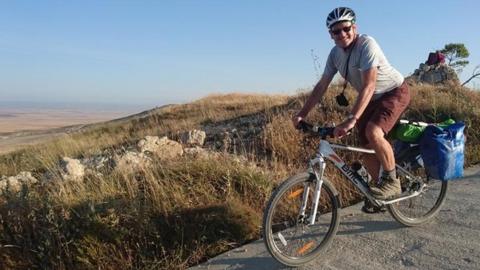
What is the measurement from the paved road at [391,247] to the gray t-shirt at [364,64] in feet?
4.64

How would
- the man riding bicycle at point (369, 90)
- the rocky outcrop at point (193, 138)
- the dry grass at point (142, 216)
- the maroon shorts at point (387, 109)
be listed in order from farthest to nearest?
1. the rocky outcrop at point (193, 138)
2. the maroon shorts at point (387, 109)
3. the dry grass at point (142, 216)
4. the man riding bicycle at point (369, 90)

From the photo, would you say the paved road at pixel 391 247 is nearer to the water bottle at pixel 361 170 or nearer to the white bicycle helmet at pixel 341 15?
the water bottle at pixel 361 170

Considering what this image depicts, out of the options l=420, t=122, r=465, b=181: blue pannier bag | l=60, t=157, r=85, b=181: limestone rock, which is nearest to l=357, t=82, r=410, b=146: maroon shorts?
l=420, t=122, r=465, b=181: blue pannier bag

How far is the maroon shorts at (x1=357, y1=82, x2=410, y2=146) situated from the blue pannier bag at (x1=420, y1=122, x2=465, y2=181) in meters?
0.41

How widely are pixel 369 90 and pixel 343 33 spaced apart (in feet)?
1.88

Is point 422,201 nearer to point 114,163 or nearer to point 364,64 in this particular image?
point 364,64

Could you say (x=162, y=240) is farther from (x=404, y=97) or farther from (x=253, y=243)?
(x=404, y=97)

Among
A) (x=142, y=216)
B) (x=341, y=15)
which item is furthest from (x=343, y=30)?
(x=142, y=216)

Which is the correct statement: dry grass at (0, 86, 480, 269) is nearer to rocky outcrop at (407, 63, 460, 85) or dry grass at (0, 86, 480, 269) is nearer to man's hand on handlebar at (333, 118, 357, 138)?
man's hand on handlebar at (333, 118, 357, 138)

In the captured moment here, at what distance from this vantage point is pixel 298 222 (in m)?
4.26

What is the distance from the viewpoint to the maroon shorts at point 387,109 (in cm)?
457

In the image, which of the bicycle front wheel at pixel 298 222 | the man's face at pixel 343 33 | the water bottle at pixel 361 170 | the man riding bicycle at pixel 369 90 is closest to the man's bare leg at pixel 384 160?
the man riding bicycle at pixel 369 90

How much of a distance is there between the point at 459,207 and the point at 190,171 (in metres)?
3.13

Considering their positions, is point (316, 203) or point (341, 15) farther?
point (341, 15)
